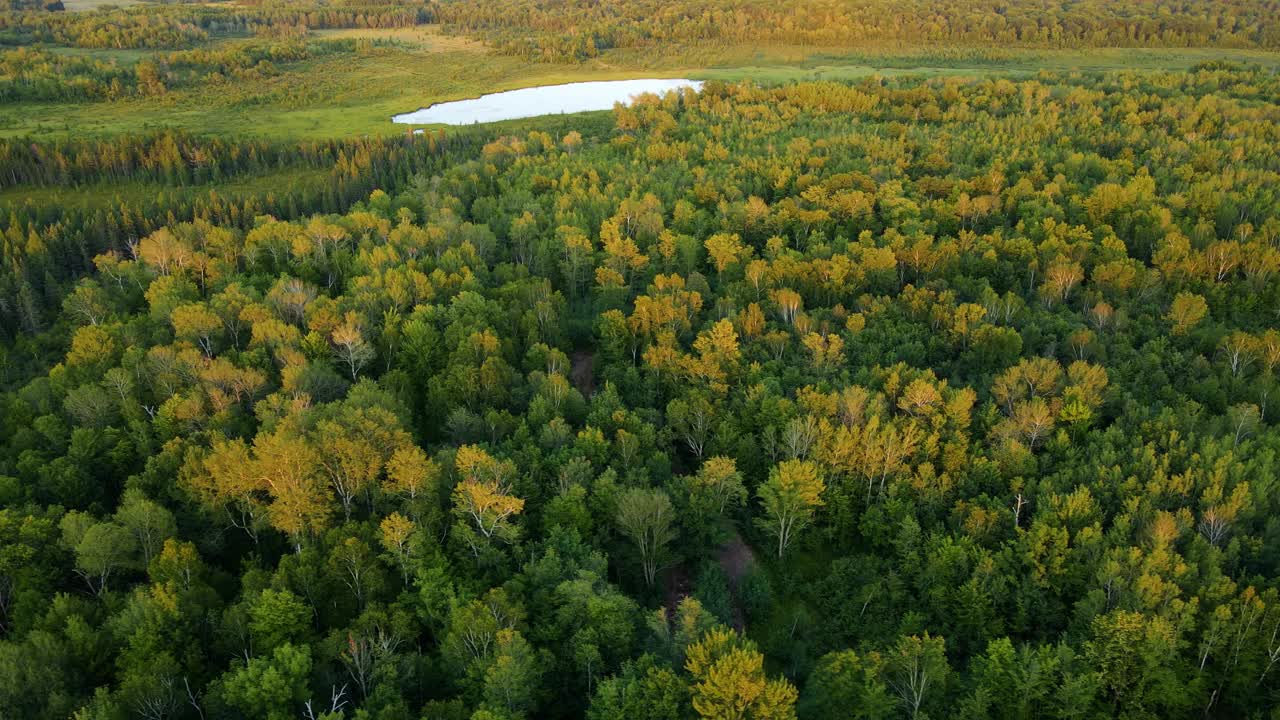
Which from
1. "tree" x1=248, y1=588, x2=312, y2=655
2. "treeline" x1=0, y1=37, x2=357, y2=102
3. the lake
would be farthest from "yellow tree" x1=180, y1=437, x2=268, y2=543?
"treeline" x1=0, y1=37, x2=357, y2=102

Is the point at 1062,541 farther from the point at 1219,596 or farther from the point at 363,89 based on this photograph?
the point at 363,89

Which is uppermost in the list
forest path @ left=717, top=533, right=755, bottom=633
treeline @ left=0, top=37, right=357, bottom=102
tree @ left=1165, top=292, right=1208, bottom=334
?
treeline @ left=0, top=37, right=357, bottom=102

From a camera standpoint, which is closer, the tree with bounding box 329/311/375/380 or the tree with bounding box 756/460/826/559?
the tree with bounding box 756/460/826/559

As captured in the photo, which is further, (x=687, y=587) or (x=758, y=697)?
(x=687, y=587)

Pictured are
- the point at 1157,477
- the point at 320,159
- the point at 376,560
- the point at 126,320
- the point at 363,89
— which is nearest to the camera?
the point at 376,560

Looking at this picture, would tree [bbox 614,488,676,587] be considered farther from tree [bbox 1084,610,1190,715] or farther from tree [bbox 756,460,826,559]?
tree [bbox 1084,610,1190,715]

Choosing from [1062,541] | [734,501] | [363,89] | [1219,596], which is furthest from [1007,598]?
[363,89]
